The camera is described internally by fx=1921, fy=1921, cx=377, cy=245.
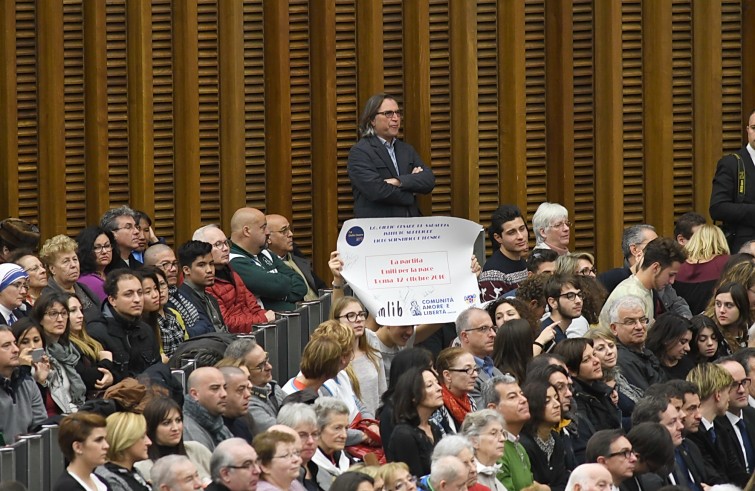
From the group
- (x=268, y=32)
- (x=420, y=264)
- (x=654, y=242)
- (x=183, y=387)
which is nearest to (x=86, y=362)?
(x=183, y=387)

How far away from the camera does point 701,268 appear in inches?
512

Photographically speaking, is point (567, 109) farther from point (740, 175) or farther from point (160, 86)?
point (160, 86)

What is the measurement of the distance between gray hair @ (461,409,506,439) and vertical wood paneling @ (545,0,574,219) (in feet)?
18.0

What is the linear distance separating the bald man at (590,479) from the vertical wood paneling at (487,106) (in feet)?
19.4

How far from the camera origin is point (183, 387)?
9969mm

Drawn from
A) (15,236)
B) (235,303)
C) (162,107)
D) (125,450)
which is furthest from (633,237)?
(125,450)

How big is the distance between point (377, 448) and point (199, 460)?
1.49 meters

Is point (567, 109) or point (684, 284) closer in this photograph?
point (684, 284)

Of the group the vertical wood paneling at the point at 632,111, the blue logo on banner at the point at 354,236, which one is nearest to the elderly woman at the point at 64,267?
the blue logo on banner at the point at 354,236

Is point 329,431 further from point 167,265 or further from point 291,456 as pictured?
point 167,265

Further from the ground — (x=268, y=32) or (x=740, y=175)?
(x=268, y=32)

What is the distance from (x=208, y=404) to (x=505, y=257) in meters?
4.12

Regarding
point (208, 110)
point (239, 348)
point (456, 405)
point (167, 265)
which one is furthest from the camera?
point (208, 110)

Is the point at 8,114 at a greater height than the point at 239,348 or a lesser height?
greater
